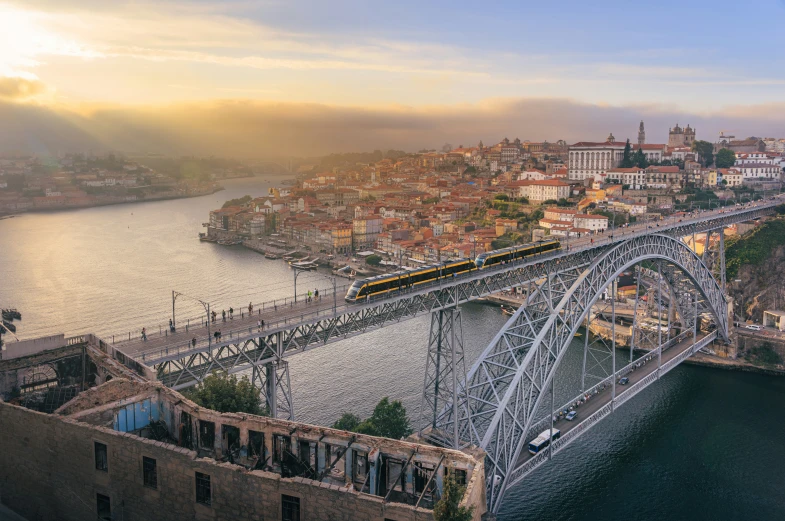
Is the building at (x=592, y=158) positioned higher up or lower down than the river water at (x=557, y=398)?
higher up

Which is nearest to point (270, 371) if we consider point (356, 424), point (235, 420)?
point (356, 424)

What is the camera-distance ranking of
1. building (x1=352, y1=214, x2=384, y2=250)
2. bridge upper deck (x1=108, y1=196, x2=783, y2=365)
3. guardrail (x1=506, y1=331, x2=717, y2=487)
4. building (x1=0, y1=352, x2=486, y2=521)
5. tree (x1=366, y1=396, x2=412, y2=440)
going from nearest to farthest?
1. building (x1=0, y1=352, x2=486, y2=521)
2. bridge upper deck (x1=108, y1=196, x2=783, y2=365)
3. guardrail (x1=506, y1=331, x2=717, y2=487)
4. tree (x1=366, y1=396, x2=412, y2=440)
5. building (x1=352, y1=214, x2=384, y2=250)

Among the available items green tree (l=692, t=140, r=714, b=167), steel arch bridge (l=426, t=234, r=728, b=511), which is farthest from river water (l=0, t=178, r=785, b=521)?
green tree (l=692, t=140, r=714, b=167)

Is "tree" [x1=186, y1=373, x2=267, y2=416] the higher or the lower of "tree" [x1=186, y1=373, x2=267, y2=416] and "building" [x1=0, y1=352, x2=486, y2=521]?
the lower

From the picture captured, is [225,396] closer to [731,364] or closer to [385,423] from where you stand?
[385,423]

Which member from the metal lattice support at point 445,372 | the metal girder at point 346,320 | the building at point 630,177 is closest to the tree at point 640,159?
the building at point 630,177

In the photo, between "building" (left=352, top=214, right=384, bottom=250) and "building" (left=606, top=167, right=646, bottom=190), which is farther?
"building" (left=606, top=167, right=646, bottom=190)

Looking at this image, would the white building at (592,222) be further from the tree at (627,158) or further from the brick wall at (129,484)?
the brick wall at (129,484)

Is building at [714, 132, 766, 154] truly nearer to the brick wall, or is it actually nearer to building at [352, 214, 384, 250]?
building at [352, 214, 384, 250]
